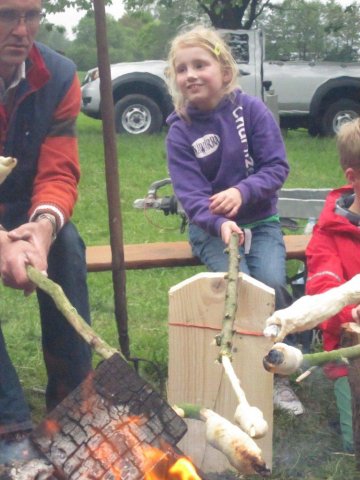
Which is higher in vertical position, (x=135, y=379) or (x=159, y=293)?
(x=135, y=379)

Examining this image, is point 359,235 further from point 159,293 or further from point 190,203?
point 159,293

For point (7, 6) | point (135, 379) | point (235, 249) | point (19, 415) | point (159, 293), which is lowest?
point (159, 293)

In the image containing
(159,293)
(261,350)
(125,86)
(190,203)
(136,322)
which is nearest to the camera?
(261,350)

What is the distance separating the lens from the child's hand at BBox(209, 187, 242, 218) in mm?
3486

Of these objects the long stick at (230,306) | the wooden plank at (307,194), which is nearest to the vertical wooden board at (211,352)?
the long stick at (230,306)

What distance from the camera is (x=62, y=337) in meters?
3.30

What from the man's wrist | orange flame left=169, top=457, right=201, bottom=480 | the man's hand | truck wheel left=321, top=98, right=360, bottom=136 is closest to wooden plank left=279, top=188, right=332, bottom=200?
the man's wrist

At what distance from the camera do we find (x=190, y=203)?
363cm

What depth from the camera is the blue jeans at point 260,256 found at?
3590 mm

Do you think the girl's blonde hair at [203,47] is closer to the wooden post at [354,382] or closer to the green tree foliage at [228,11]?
the wooden post at [354,382]

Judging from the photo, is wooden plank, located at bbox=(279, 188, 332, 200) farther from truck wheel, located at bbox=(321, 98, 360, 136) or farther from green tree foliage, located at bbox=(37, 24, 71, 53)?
green tree foliage, located at bbox=(37, 24, 71, 53)

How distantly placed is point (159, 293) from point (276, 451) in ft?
7.10

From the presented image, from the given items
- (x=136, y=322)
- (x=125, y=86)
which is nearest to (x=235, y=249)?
(x=136, y=322)

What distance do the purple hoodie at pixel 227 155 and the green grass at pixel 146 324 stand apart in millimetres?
794
